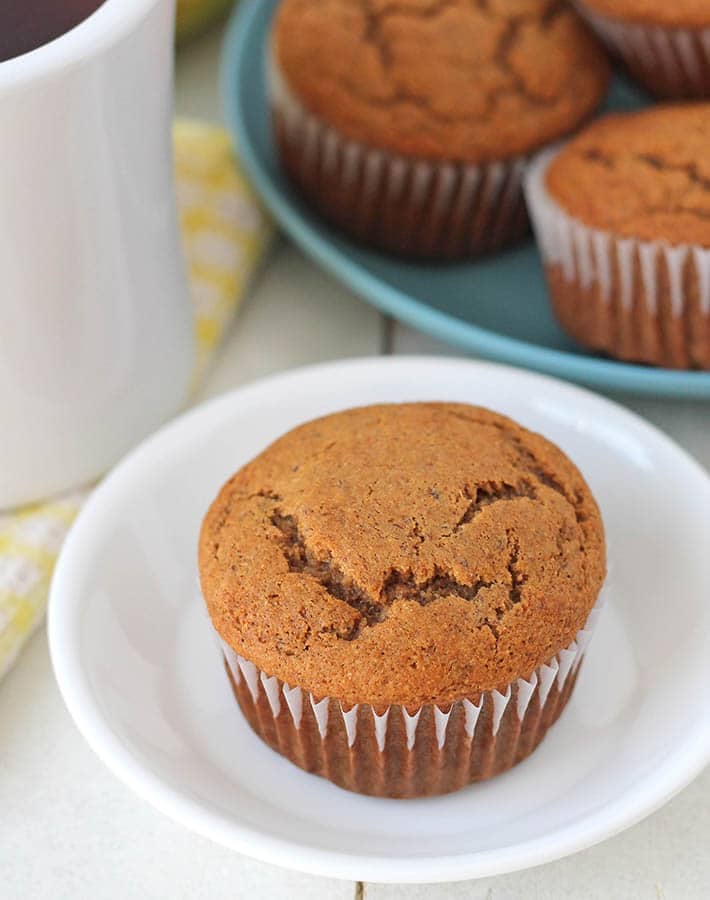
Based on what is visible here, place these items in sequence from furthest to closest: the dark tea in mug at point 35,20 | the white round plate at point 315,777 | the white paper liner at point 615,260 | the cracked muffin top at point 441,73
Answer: the cracked muffin top at point 441,73 < the white paper liner at point 615,260 < the dark tea in mug at point 35,20 < the white round plate at point 315,777

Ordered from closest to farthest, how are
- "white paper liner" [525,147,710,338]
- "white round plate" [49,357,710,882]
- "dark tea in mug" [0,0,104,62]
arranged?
"white round plate" [49,357,710,882] < "dark tea in mug" [0,0,104,62] < "white paper liner" [525,147,710,338]

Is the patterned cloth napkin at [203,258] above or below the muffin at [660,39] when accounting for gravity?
below

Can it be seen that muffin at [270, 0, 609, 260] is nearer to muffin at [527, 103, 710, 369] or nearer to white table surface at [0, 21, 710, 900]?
muffin at [527, 103, 710, 369]

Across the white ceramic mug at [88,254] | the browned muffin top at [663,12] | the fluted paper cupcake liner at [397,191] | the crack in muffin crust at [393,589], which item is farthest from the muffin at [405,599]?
the browned muffin top at [663,12]

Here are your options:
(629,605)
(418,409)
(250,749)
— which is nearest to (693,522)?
(629,605)

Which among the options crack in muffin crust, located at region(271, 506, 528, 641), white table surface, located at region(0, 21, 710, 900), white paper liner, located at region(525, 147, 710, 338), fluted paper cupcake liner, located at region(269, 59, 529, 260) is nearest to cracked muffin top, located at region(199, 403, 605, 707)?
crack in muffin crust, located at region(271, 506, 528, 641)

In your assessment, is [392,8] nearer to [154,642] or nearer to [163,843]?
[154,642]

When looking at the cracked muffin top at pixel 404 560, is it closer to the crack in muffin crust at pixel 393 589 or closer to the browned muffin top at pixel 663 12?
the crack in muffin crust at pixel 393 589
